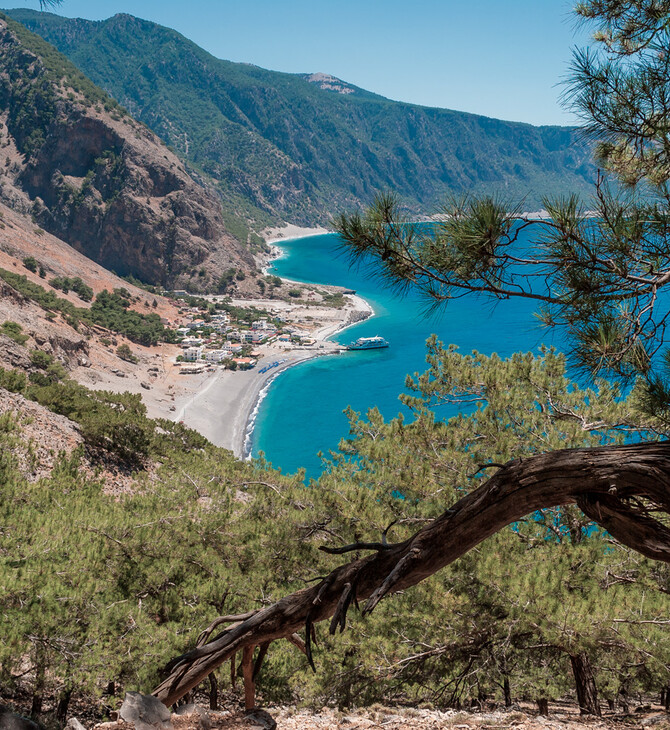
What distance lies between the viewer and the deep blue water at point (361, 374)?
3709 cm

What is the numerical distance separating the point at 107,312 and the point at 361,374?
24045 mm

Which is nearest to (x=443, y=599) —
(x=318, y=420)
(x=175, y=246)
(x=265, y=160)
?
(x=318, y=420)

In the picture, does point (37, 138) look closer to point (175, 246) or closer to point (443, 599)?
point (175, 246)

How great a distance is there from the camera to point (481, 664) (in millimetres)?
6004

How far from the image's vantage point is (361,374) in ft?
167

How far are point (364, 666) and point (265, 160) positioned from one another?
624ft

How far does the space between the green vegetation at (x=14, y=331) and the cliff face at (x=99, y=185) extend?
186ft

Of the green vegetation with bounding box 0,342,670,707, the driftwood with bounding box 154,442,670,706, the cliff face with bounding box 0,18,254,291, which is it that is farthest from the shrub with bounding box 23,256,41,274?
the driftwood with bounding box 154,442,670,706

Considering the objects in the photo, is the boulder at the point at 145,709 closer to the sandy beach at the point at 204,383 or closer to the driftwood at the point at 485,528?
the driftwood at the point at 485,528

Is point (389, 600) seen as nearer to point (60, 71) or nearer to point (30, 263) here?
point (30, 263)

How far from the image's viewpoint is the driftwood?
182 centimetres

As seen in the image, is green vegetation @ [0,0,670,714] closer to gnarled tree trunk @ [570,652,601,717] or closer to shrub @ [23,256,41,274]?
gnarled tree trunk @ [570,652,601,717]

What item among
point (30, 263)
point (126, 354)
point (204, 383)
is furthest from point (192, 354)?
point (30, 263)

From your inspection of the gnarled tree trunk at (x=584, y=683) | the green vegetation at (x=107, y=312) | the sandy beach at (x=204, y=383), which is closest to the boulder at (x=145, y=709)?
the gnarled tree trunk at (x=584, y=683)
